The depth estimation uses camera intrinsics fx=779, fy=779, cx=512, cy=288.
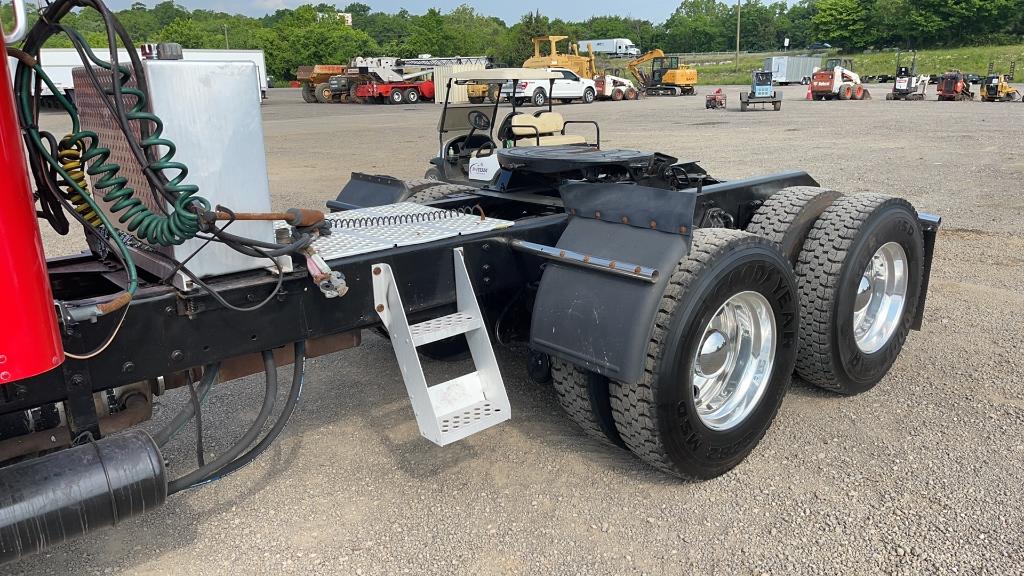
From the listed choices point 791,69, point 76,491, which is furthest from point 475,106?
point 791,69

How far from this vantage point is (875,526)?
293cm

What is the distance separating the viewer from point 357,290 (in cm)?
277

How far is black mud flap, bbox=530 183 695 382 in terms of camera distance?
9.30 ft

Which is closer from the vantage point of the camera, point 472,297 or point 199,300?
point 199,300

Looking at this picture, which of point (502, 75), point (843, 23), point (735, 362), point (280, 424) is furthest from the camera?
point (843, 23)

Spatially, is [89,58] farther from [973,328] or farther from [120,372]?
[973,328]

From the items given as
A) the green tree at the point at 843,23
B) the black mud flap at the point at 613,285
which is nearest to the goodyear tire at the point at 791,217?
the black mud flap at the point at 613,285

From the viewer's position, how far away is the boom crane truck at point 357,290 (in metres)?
2.15

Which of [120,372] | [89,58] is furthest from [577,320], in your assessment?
[89,58]

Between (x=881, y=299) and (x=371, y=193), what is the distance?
3062 millimetres

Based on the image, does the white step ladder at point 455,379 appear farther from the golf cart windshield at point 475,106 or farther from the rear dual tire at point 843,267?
the golf cart windshield at point 475,106

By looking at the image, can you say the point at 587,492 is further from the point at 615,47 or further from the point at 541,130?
the point at 615,47

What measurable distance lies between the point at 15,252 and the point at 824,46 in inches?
3500

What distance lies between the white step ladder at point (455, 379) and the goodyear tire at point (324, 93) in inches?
1528
